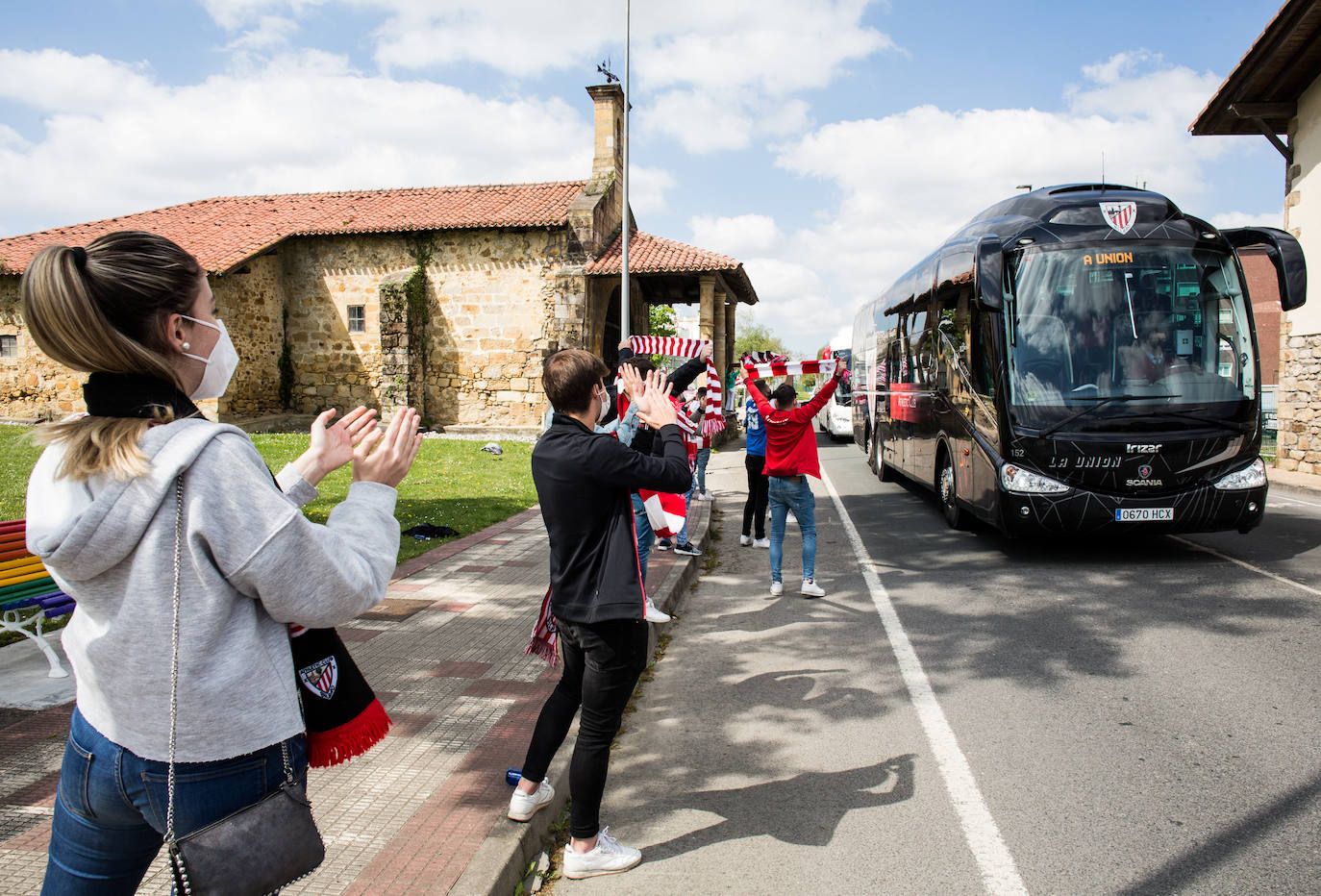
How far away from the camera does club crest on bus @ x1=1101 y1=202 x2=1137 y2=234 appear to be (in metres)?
8.39

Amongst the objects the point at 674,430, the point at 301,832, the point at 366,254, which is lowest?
the point at 301,832

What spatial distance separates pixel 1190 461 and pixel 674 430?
6.55 meters

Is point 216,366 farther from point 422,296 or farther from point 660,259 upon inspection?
point 422,296

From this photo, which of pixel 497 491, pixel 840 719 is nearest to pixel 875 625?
pixel 840 719

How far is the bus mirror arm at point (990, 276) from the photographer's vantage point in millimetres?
8078

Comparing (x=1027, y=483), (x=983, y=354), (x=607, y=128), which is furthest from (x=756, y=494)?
(x=607, y=128)

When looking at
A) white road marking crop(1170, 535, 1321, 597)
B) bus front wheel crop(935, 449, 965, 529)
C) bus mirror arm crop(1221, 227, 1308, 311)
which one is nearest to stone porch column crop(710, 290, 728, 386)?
bus front wheel crop(935, 449, 965, 529)

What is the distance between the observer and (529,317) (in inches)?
984

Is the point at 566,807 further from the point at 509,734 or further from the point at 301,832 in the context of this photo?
the point at 301,832

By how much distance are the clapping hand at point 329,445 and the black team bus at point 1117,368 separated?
7303mm

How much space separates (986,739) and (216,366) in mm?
3981

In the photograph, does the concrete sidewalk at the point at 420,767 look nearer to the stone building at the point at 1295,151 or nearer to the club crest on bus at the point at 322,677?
the club crest on bus at the point at 322,677

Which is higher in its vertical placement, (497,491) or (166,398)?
(166,398)

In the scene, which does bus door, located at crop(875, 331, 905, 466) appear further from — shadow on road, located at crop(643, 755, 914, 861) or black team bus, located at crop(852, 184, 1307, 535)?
shadow on road, located at crop(643, 755, 914, 861)
